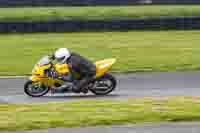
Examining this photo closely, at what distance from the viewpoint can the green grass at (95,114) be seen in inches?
397

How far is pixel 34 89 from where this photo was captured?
14953mm

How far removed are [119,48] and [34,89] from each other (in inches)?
392

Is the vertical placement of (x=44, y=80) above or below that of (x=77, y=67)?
below

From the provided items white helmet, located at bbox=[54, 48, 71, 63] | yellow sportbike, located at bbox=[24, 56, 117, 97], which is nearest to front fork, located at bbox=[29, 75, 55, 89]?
yellow sportbike, located at bbox=[24, 56, 117, 97]

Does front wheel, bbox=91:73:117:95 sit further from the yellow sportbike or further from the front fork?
the front fork

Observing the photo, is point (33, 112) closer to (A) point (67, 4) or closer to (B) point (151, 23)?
(B) point (151, 23)

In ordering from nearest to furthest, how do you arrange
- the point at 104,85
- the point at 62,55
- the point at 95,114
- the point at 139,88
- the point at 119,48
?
the point at 95,114, the point at 62,55, the point at 104,85, the point at 139,88, the point at 119,48

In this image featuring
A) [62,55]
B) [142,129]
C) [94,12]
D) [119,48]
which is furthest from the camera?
[94,12]

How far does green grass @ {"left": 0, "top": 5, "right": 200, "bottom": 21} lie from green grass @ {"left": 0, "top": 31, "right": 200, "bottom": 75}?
1390mm

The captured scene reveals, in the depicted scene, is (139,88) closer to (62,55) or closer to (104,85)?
(104,85)

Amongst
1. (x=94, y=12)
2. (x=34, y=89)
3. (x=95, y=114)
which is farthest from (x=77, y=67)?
(x=94, y=12)

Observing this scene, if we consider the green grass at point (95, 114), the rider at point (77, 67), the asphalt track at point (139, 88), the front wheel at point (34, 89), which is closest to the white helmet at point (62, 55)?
the rider at point (77, 67)

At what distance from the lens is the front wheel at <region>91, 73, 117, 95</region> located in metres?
14.9

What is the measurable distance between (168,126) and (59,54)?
550cm
